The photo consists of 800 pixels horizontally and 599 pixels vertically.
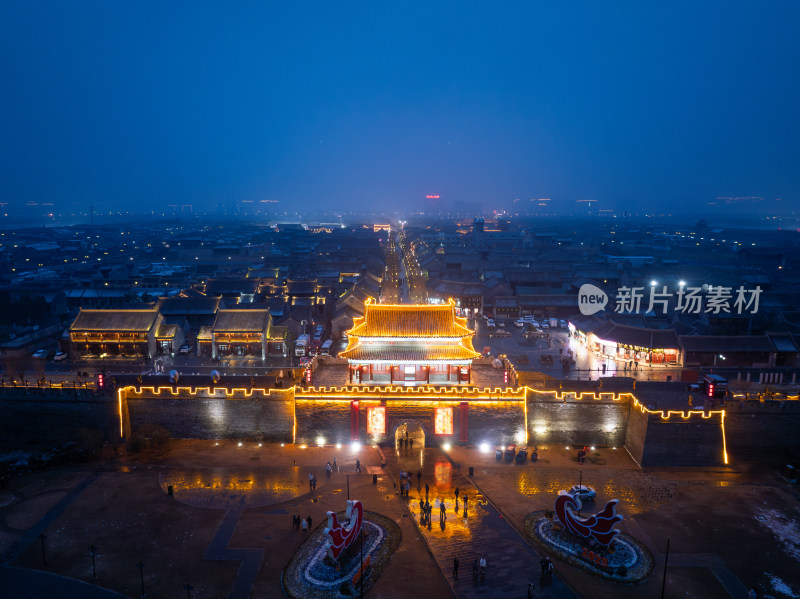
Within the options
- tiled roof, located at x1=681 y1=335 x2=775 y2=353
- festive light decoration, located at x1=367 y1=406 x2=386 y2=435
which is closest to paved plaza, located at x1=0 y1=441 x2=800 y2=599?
festive light decoration, located at x1=367 y1=406 x2=386 y2=435

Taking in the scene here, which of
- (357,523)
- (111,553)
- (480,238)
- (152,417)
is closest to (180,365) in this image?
(152,417)

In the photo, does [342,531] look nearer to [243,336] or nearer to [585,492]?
[585,492]

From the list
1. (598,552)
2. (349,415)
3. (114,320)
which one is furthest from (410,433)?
(114,320)

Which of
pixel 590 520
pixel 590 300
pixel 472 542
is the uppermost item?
pixel 590 300

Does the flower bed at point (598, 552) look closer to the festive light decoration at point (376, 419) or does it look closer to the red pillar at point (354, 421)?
the festive light decoration at point (376, 419)

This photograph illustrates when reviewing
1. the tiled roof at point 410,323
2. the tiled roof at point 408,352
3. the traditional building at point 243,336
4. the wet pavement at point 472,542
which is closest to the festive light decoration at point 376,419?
the wet pavement at point 472,542

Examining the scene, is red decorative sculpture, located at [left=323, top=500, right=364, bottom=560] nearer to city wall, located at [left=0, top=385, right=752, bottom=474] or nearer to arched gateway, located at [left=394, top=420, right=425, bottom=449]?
city wall, located at [left=0, top=385, right=752, bottom=474]
